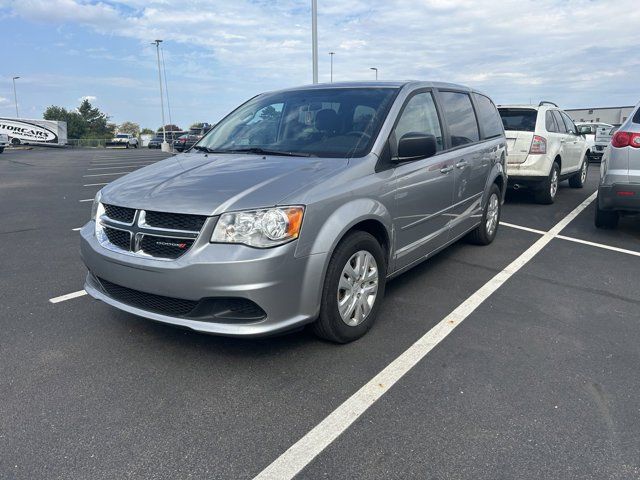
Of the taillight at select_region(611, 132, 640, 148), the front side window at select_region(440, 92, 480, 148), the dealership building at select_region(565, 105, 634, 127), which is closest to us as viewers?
the front side window at select_region(440, 92, 480, 148)

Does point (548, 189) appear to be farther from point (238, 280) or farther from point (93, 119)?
point (93, 119)

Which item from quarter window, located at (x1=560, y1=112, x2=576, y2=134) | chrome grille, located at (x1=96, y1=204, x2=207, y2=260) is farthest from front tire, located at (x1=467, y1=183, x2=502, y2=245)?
quarter window, located at (x1=560, y1=112, x2=576, y2=134)

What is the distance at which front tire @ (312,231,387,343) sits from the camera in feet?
10.3

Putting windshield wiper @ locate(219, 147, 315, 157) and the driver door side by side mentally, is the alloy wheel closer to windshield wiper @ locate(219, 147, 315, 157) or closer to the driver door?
the driver door

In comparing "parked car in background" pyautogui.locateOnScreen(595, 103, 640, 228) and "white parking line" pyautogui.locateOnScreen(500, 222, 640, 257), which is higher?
"parked car in background" pyautogui.locateOnScreen(595, 103, 640, 228)

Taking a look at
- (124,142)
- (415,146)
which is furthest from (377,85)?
(124,142)

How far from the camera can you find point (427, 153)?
3.63 meters

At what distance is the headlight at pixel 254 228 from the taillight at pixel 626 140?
15.7 feet

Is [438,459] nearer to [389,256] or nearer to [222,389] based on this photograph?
[222,389]

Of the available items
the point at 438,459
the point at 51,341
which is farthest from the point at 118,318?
the point at 438,459

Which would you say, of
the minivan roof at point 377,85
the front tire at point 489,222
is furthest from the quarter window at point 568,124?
the minivan roof at point 377,85

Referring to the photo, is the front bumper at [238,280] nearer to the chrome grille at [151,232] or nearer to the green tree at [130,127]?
the chrome grille at [151,232]

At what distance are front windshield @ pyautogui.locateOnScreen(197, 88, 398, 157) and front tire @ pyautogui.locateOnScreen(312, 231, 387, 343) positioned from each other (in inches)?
27.3

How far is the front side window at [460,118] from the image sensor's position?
A: 477 centimetres
